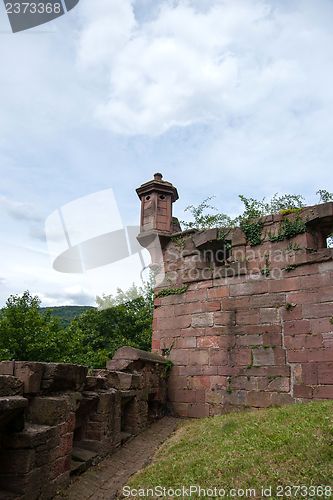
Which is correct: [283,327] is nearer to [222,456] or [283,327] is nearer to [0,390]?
[222,456]

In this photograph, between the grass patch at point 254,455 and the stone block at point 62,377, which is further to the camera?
the stone block at point 62,377

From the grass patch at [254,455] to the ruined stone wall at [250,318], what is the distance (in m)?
1.57

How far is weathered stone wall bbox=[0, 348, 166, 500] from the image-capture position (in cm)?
343

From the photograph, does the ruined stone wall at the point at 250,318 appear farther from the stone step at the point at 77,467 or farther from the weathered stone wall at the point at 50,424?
the stone step at the point at 77,467

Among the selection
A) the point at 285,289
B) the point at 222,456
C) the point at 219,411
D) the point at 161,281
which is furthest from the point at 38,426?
the point at 161,281

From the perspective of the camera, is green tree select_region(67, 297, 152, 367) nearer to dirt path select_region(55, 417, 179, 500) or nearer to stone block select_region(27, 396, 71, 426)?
dirt path select_region(55, 417, 179, 500)

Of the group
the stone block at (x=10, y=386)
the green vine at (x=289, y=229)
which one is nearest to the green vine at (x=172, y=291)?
the green vine at (x=289, y=229)

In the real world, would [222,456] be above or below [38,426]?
below

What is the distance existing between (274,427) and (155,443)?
7.48 feet

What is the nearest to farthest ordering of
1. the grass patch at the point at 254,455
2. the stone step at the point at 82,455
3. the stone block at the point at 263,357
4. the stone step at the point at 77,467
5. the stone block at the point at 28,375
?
the grass patch at the point at 254,455 < the stone block at the point at 28,375 < the stone step at the point at 77,467 < the stone step at the point at 82,455 < the stone block at the point at 263,357

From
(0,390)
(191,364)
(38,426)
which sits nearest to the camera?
(0,390)

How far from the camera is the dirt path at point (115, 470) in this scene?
13.7 feet

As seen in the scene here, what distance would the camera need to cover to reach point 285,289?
8.36 metres

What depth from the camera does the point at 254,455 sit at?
165 inches
